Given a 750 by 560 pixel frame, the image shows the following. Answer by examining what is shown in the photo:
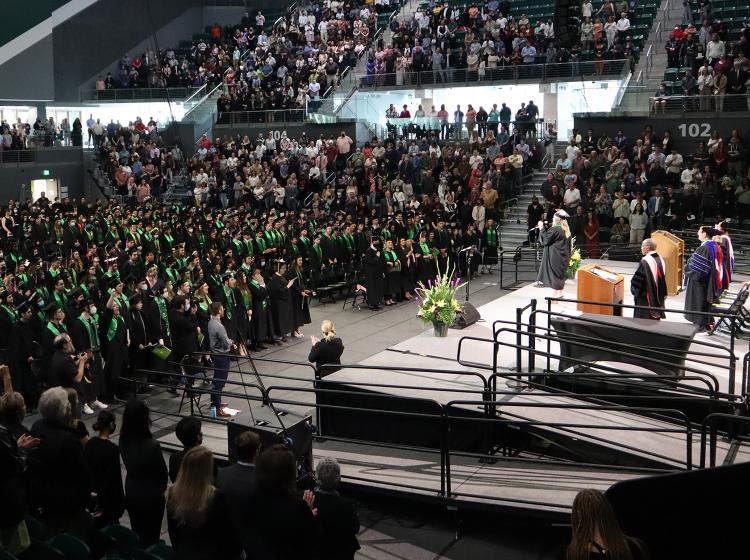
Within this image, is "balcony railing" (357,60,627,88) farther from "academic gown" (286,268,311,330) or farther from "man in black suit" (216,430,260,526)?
"man in black suit" (216,430,260,526)

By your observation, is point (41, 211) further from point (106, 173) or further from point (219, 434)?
point (219, 434)

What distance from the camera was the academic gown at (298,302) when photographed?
1549cm

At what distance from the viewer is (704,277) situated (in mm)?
12297

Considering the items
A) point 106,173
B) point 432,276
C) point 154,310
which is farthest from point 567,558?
point 106,173

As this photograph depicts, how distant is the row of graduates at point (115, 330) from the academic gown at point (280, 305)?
0.92m

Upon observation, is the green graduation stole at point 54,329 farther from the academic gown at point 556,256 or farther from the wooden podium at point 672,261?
the wooden podium at point 672,261

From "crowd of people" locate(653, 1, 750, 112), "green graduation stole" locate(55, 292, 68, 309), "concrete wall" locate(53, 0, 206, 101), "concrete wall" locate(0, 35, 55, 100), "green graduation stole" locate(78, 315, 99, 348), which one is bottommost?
"green graduation stole" locate(78, 315, 99, 348)

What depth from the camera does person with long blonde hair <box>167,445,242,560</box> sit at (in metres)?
5.05

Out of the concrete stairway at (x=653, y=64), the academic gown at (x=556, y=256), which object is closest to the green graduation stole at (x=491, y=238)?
the concrete stairway at (x=653, y=64)

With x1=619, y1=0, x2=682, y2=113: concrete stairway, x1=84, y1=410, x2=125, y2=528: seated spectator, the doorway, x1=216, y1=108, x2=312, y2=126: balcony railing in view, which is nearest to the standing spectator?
x1=84, y1=410, x2=125, y2=528: seated spectator

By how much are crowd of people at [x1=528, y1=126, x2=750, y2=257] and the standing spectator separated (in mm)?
15732

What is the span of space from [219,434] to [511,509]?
3.86m

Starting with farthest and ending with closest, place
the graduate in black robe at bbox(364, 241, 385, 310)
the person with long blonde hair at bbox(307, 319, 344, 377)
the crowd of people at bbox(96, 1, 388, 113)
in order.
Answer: the crowd of people at bbox(96, 1, 388, 113) → the graduate in black robe at bbox(364, 241, 385, 310) → the person with long blonde hair at bbox(307, 319, 344, 377)

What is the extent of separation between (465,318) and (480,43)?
62.8ft
